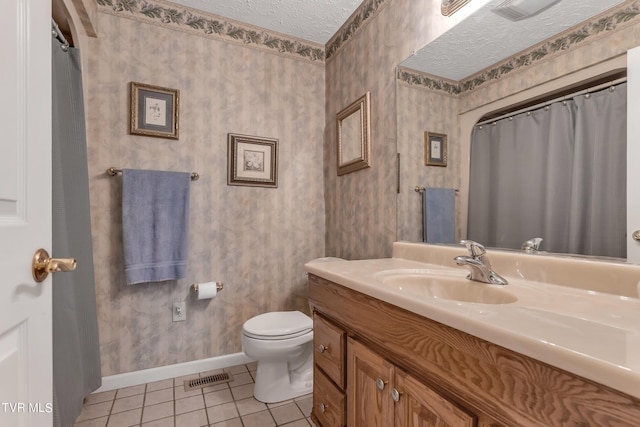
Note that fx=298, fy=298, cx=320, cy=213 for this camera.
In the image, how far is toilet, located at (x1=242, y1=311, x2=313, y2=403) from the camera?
5.22ft

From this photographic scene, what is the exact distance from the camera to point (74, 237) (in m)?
1.43

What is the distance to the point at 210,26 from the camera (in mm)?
1995

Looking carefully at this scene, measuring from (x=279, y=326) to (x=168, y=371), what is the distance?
2.73 ft

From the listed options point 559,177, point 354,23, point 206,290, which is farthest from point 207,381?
point 354,23

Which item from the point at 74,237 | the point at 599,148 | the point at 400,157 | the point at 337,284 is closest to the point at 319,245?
the point at 400,157

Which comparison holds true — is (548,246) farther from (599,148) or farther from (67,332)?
(67,332)

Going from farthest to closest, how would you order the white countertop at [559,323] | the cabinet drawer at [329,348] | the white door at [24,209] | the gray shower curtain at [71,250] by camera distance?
the gray shower curtain at [71,250] < the cabinet drawer at [329,348] < the white door at [24,209] < the white countertop at [559,323]

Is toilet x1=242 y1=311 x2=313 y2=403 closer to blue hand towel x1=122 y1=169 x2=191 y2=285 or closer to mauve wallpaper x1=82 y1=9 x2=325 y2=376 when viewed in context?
mauve wallpaper x1=82 y1=9 x2=325 y2=376

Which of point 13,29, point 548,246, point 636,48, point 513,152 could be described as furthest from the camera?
point 513,152

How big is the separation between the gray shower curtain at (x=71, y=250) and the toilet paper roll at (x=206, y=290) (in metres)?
0.54

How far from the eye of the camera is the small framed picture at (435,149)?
1.40 meters

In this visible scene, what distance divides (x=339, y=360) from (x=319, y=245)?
1.26 meters

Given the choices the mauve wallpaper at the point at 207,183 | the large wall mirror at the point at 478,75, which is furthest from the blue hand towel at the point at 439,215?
the mauve wallpaper at the point at 207,183

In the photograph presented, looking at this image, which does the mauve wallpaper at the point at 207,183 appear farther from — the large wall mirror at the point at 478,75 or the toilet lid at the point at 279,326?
the large wall mirror at the point at 478,75
